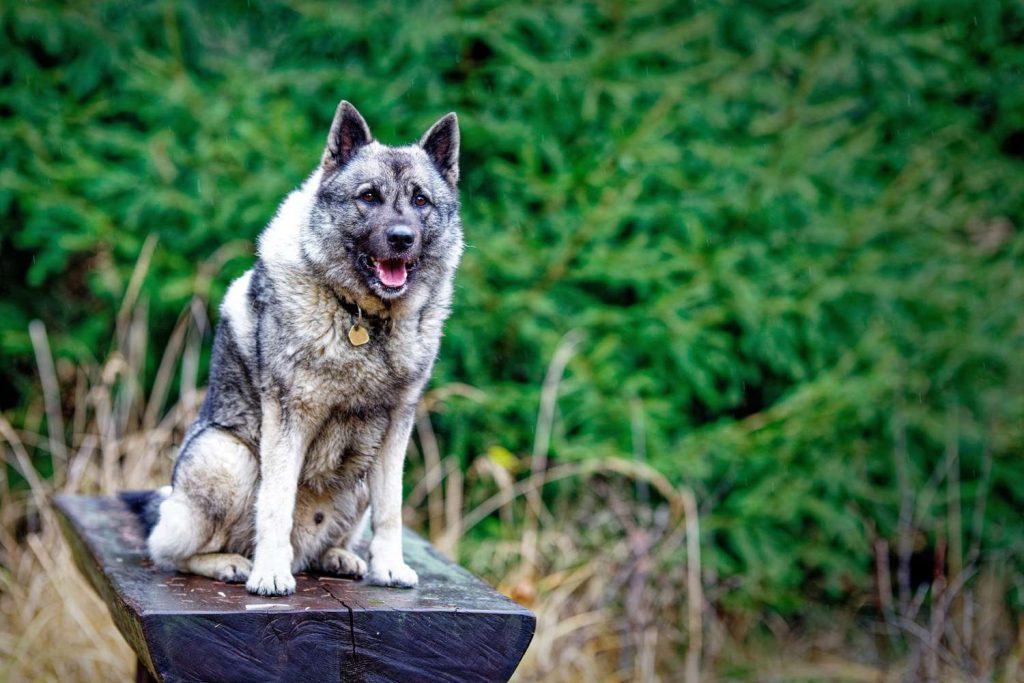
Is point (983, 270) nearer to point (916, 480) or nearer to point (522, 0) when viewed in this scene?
point (916, 480)

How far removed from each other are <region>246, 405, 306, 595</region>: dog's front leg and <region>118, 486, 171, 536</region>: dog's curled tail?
63cm

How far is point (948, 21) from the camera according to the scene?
6.63 meters

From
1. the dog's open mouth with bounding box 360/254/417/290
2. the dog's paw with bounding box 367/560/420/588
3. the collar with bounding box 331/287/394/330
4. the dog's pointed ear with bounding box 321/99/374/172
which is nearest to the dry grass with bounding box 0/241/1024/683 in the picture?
the dog's paw with bounding box 367/560/420/588

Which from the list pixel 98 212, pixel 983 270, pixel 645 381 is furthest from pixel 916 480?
pixel 98 212

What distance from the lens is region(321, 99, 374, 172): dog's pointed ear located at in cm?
285

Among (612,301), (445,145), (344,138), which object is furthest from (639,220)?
(344,138)

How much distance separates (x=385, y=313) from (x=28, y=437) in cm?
356

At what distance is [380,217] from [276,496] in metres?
0.80

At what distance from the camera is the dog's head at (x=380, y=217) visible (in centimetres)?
269

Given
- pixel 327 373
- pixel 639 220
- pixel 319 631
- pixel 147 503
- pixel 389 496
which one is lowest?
pixel 319 631

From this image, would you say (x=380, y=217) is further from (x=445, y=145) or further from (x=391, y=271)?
(x=445, y=145)

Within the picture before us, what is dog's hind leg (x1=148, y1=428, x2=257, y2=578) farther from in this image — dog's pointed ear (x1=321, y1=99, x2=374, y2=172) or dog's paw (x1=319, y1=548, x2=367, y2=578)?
dog's pointed ear (x1=321, y1=99, x2=374, y2=172)

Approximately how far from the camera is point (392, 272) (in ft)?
8.84

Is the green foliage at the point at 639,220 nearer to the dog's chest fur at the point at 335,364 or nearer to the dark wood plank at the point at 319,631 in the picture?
the dog's chest fur at the point at 335,364
